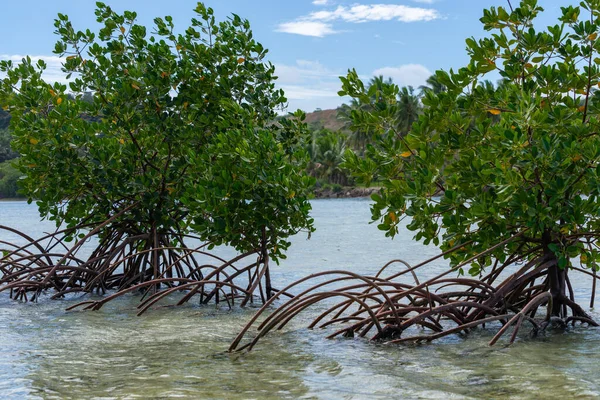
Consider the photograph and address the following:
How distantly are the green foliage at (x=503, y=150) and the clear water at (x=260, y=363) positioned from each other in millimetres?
1000

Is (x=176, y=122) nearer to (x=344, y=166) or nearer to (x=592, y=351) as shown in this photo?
(x=344, y=166)

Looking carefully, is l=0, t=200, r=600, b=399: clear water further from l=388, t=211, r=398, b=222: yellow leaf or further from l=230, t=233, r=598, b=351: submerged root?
l=388, t=211, r=398, b=222: yellow leaf

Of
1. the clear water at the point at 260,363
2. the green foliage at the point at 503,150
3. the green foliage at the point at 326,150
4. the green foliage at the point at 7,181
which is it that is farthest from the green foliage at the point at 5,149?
the green foliage at the point at 503,150

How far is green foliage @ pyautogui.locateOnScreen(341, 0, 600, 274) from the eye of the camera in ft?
20.1

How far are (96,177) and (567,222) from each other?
5894mm

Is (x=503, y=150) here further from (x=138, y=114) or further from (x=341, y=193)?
(x=341, y=193)

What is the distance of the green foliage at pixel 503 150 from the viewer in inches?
241

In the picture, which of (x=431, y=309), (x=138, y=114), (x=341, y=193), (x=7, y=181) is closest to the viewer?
(x=431, y=309)

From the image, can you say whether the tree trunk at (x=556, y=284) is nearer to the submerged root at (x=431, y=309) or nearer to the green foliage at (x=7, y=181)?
the submerged root at (x=431, y=309)

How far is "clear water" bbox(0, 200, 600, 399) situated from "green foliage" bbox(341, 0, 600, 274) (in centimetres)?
100

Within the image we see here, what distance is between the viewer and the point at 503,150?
6.14 metres

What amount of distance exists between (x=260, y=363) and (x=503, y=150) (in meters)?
2.59

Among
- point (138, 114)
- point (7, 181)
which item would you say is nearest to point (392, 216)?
point (138, 114)

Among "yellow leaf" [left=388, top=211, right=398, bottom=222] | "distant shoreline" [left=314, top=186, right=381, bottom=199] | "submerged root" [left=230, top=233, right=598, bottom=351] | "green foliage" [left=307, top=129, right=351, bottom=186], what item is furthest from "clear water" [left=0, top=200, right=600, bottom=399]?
"distant shoreline" [left=314, top=186, right=381, bottom=199]
